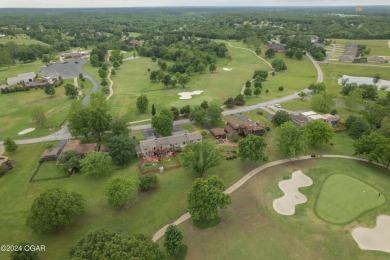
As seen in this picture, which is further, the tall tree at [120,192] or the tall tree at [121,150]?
the tall tree at [121,150]

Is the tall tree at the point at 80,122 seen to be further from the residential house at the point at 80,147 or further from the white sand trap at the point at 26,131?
the white sand trap at the point at 26,131

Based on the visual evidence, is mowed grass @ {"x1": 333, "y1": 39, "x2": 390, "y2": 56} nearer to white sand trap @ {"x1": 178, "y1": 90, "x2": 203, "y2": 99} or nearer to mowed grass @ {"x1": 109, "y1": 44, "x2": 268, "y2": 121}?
mowed grass @ {"x1": 109, "y1": 44, "x2": 268, "y2": 121}

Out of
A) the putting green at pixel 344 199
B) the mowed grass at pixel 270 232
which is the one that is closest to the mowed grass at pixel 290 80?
the putting green at pixel 344 199

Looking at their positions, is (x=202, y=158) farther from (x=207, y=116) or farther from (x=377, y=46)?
(x=377, y=46)

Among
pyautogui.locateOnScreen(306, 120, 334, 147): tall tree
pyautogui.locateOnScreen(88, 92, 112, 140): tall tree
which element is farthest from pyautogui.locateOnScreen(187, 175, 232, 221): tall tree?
pyautogui.locateOnScreen(88, 92, 112, 140): tall tree

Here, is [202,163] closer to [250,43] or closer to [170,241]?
[170,241]

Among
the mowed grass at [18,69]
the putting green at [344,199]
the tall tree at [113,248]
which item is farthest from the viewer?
the mowed grass at [18,69]

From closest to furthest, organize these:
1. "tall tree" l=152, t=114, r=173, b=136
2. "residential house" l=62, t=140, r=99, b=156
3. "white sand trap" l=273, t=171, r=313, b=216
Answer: "white sand trap" l=273, t=171, r=313, b=216, "residential house" l=62, t=140, r=99, b=156, "tall tree" l=152, t=114, r=173, b=136
